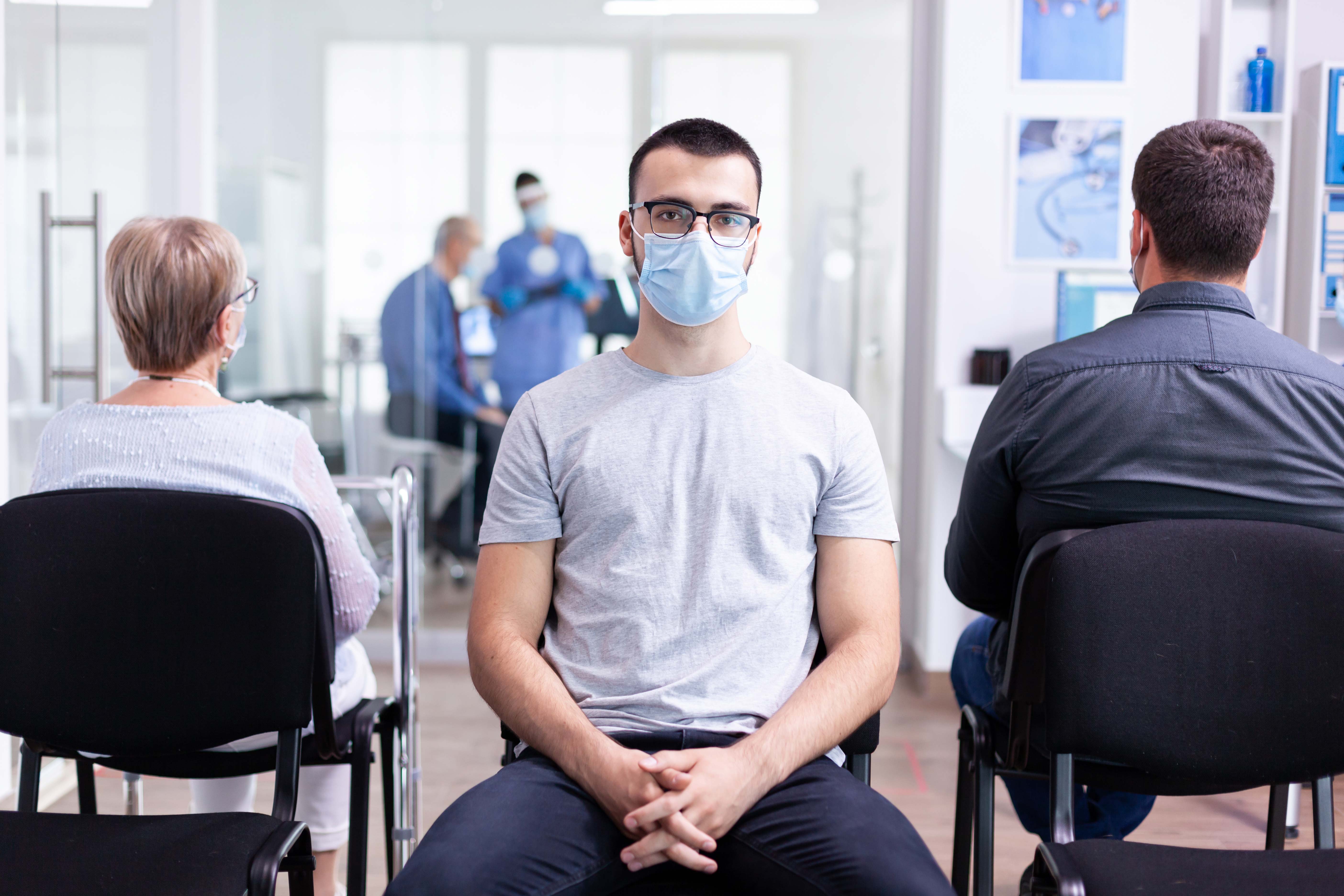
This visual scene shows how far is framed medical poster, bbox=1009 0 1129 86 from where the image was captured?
323 cm

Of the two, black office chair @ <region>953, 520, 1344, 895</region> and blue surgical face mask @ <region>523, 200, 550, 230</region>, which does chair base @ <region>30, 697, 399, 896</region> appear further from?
blue surgical face mask @ <region>523, 200, 550, 230</region>

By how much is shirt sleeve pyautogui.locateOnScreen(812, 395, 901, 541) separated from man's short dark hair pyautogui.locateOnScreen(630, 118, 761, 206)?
1.18 ft

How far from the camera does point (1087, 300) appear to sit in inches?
128

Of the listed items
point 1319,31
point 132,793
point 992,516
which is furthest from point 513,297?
point 1319,31

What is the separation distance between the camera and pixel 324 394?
12.8 feet

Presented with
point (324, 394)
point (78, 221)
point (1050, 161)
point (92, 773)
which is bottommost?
point (92, 773)

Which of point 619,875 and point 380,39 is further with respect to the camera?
point 380,39

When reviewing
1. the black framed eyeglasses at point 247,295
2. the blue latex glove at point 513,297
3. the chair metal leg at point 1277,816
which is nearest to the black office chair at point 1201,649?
the chair metal leg at point 1277,816

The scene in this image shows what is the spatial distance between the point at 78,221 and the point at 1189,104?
3096mm

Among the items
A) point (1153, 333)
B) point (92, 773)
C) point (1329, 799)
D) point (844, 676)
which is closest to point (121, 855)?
point (92, 773)

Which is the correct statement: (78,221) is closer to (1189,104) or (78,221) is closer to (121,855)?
(121,855)

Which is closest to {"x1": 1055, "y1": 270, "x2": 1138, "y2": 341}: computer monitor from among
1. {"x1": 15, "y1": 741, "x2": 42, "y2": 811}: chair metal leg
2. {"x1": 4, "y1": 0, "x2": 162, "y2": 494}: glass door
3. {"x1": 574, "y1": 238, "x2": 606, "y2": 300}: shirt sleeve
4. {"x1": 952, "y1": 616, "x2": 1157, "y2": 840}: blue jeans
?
{"x1": 574, "y1": 238, "x2": 606, "y2": 300}: shirt sleeve

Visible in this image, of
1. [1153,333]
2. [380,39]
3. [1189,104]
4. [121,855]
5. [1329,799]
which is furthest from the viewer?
[380,39]

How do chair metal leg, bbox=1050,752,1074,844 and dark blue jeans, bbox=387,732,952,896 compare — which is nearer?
dark blue jeans, bbox=387,732,952,896
